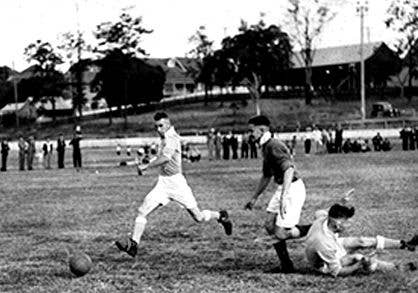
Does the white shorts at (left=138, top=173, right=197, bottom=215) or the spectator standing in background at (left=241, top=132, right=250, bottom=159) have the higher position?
the white shorts at (left=138, top=173, right=197, bottom=215)

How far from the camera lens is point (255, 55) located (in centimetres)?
9019

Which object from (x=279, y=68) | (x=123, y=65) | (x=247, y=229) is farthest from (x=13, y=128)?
(x=247, y=229)

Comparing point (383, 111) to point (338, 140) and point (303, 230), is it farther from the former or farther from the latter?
point (303, 230)

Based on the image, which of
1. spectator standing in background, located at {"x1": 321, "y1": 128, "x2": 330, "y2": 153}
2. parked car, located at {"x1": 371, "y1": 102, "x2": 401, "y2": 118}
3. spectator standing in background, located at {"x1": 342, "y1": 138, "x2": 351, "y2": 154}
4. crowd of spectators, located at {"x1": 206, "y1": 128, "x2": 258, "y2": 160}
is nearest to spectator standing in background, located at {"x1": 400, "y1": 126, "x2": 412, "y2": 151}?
spectator standing in background, located at {"x1": 342, "y1": 138, "x2": 351, "y2": 154}

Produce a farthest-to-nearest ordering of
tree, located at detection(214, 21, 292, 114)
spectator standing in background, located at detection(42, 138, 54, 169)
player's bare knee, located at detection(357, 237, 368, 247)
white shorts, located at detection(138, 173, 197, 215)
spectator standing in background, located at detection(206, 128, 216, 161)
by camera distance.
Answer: tree, located at detection(214, 21, 292, 114) < spectator standing in background, located at detection(206, 128, 216, 161) < spectator standing in background, located at detection(42, 138, 54, 169) < white shorts, located at detection(138, 173, 197, 215) < player's bare knee, located at detection(357, 237, 368, 247)

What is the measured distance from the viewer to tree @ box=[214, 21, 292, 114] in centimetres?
9031

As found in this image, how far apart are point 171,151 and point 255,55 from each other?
79495mm

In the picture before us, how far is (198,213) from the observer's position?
473 inches

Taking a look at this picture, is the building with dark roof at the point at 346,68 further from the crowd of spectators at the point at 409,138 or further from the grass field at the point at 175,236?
the grass field at the point at 175,236

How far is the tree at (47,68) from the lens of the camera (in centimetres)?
10181

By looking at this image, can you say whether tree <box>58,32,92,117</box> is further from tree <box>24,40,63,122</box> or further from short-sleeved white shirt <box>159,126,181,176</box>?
short-sleeved white shirt <box>159,126,181,176</box>

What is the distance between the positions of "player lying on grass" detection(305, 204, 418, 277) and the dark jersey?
725 mm

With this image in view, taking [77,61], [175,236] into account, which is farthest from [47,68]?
[175,236]

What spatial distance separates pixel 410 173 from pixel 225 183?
724 cm
